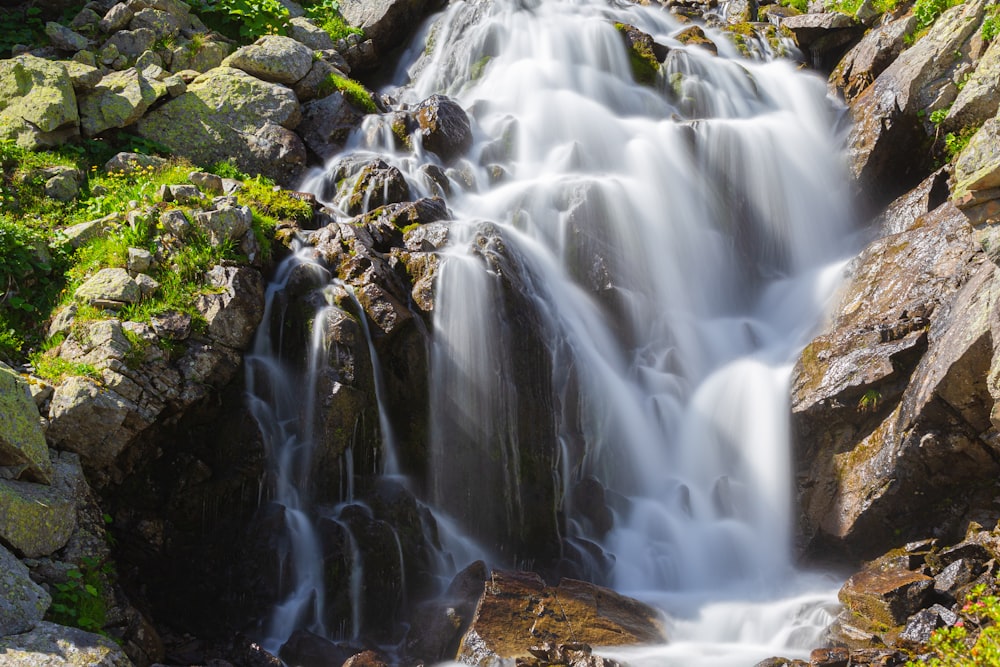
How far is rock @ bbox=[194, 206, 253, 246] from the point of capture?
29.8 ft

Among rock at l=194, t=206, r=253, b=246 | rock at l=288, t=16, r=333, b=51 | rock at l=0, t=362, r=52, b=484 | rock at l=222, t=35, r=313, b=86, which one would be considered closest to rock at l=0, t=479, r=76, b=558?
rock at l=0, t=362, r=52, b=484

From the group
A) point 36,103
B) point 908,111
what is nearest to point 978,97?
point 908,111

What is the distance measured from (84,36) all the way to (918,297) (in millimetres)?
13931

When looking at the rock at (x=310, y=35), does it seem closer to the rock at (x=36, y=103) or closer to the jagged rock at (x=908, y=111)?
the rock at (x=36, y=103)

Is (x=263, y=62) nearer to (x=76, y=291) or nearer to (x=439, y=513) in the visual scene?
(x=76, y=291)

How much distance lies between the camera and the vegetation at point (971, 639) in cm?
513

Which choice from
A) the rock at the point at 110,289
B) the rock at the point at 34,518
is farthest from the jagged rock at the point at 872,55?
the rock at the point at 34,518

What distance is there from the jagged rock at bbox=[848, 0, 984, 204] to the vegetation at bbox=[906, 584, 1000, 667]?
8.72 meters

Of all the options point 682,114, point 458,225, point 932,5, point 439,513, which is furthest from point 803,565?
point 932,5

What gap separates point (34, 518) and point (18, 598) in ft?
2.31

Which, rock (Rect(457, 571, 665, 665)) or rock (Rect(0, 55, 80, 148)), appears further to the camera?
rock (Rect(0, 55, 80, 148))

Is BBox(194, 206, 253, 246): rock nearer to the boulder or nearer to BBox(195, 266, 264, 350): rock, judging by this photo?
BBox(195, 266, 264, 350): rock

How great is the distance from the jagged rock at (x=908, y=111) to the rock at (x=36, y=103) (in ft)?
41.4

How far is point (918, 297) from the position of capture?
966cm
